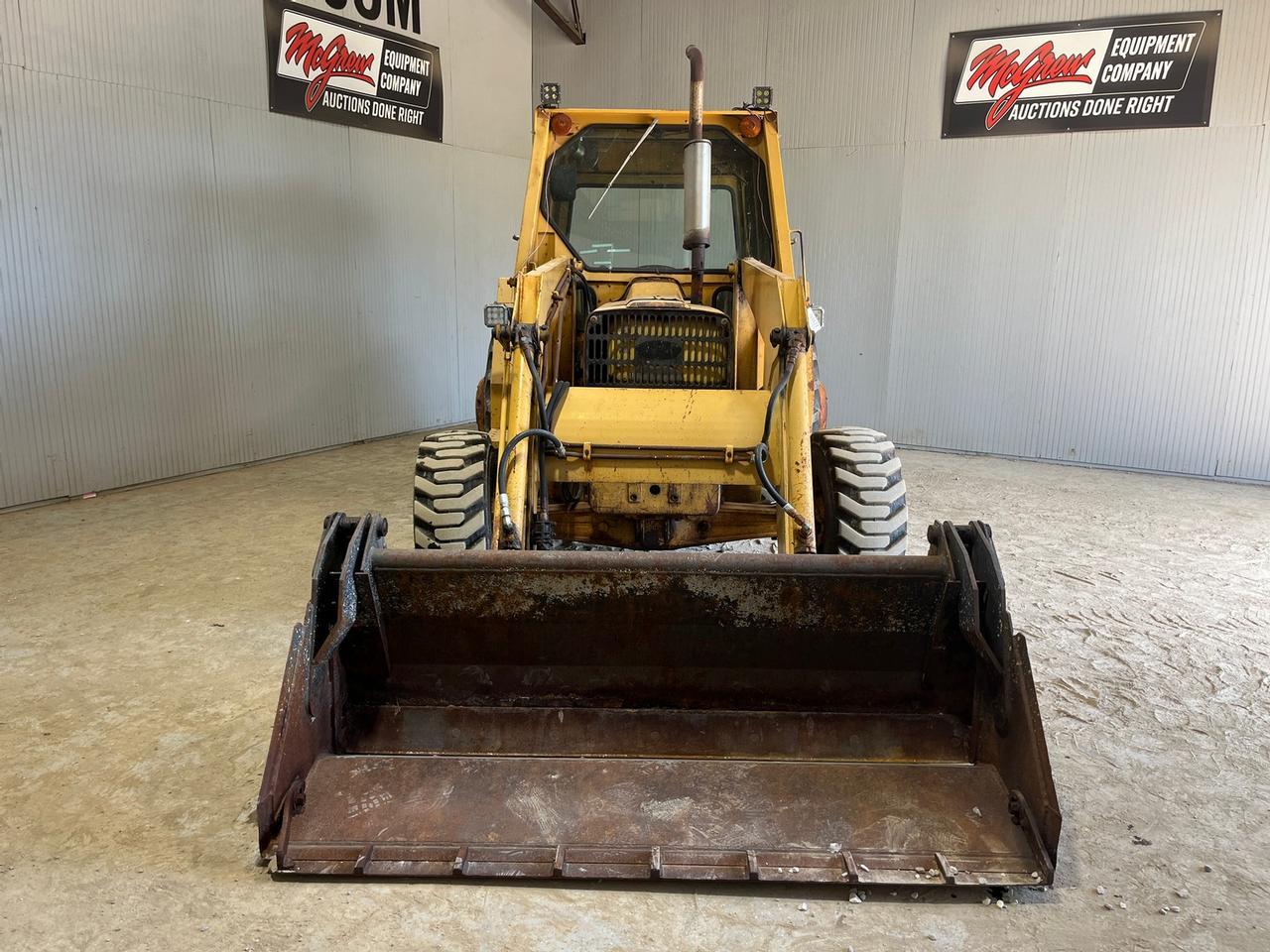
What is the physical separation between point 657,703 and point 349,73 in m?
7.56

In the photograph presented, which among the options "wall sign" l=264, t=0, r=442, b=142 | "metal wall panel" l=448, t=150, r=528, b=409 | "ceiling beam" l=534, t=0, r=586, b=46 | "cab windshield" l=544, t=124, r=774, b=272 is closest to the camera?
"cab windshield" l=544, t=124, r=774, b=272

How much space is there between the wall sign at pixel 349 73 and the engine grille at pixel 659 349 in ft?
16.9

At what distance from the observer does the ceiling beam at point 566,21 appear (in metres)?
10.2

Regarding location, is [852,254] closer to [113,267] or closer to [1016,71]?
[1016,71]

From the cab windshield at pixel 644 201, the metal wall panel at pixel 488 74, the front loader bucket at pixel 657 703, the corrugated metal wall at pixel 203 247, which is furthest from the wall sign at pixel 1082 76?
the front loader bucket at pixel 657 703

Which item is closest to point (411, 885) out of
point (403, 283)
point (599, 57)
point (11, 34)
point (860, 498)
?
point (860, 498)

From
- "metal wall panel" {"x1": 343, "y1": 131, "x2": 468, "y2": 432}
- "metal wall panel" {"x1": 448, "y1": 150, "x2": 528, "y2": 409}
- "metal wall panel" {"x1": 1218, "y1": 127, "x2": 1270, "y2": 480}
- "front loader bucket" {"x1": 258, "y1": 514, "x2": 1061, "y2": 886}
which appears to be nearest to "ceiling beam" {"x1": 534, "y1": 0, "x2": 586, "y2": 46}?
"metal wall panel" {"x1": 448, "y1": 150, "x2": 528, "y2": 409}

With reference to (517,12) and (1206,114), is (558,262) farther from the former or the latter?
(517,12)

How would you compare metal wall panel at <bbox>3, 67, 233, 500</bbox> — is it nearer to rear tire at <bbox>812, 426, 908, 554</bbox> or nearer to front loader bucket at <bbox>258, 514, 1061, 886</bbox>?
front loader bucket at <bbox>258, 514, 1061, 886</bbox>

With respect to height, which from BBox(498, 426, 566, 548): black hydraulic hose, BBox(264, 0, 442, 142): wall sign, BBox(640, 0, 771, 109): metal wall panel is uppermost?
BBox(640, 0, 771, 109): metal wall panel

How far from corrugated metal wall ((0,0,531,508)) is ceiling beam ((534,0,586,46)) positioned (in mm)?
473

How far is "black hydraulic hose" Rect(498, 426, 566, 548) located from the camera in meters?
3.47

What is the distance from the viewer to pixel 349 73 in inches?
331

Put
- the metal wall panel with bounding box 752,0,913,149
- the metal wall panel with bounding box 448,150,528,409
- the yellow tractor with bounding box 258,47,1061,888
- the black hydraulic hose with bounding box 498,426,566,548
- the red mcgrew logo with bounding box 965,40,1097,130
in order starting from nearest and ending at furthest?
1. the yellow tractor with bounding box 258,47,1061,888
2. the black hydraulic hose with bounding box 498,426,566,548
3. the red mcgrew logo with bounding box 965,40,1097,130
4. the metal wall panel with bounding box 752,0,913,149
5. the metal wall panel with bounding box 448,150,528,409
